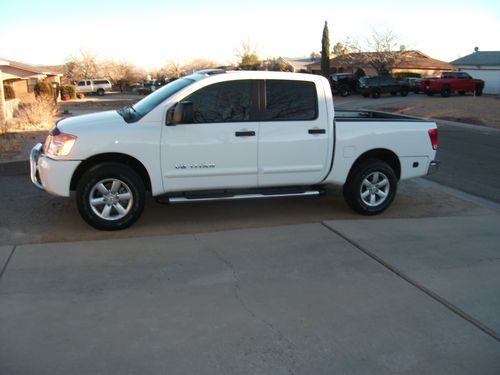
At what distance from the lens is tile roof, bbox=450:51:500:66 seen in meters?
49.6

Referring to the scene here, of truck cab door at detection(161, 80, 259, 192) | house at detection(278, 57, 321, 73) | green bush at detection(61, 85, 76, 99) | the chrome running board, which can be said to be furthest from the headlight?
house at detection(278, 57, 321, 73)

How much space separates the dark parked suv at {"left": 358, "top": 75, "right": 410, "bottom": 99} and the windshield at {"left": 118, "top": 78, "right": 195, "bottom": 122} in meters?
35.0

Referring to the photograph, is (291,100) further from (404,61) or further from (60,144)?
(404,61)

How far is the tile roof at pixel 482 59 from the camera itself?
49625mm

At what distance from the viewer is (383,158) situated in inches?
290

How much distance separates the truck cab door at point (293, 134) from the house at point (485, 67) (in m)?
46.0

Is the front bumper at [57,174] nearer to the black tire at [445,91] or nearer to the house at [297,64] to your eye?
the black tire at [445,91]

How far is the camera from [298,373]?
3400 millimetres

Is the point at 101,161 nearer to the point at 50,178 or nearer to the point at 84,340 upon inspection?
the point at 50,178

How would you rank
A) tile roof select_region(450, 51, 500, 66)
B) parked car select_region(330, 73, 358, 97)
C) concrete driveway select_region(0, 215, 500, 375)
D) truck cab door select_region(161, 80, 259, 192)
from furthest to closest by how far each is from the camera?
tile roof select_region(450, 51, 500, 66), parked car select_region(330, 73, 358, 97), truck cab door select_region(161, 80, 259, 192), concrete driveway select_region(0, 215, 500, 375)

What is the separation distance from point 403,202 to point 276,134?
8.68ft

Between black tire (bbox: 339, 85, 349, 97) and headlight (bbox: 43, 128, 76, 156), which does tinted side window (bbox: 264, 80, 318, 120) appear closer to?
headlight (bbox: 43, 128, 76, 156)

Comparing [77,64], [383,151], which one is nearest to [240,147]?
[383,151]

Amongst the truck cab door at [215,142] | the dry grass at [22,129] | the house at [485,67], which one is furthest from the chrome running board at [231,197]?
the house at [485,67]
